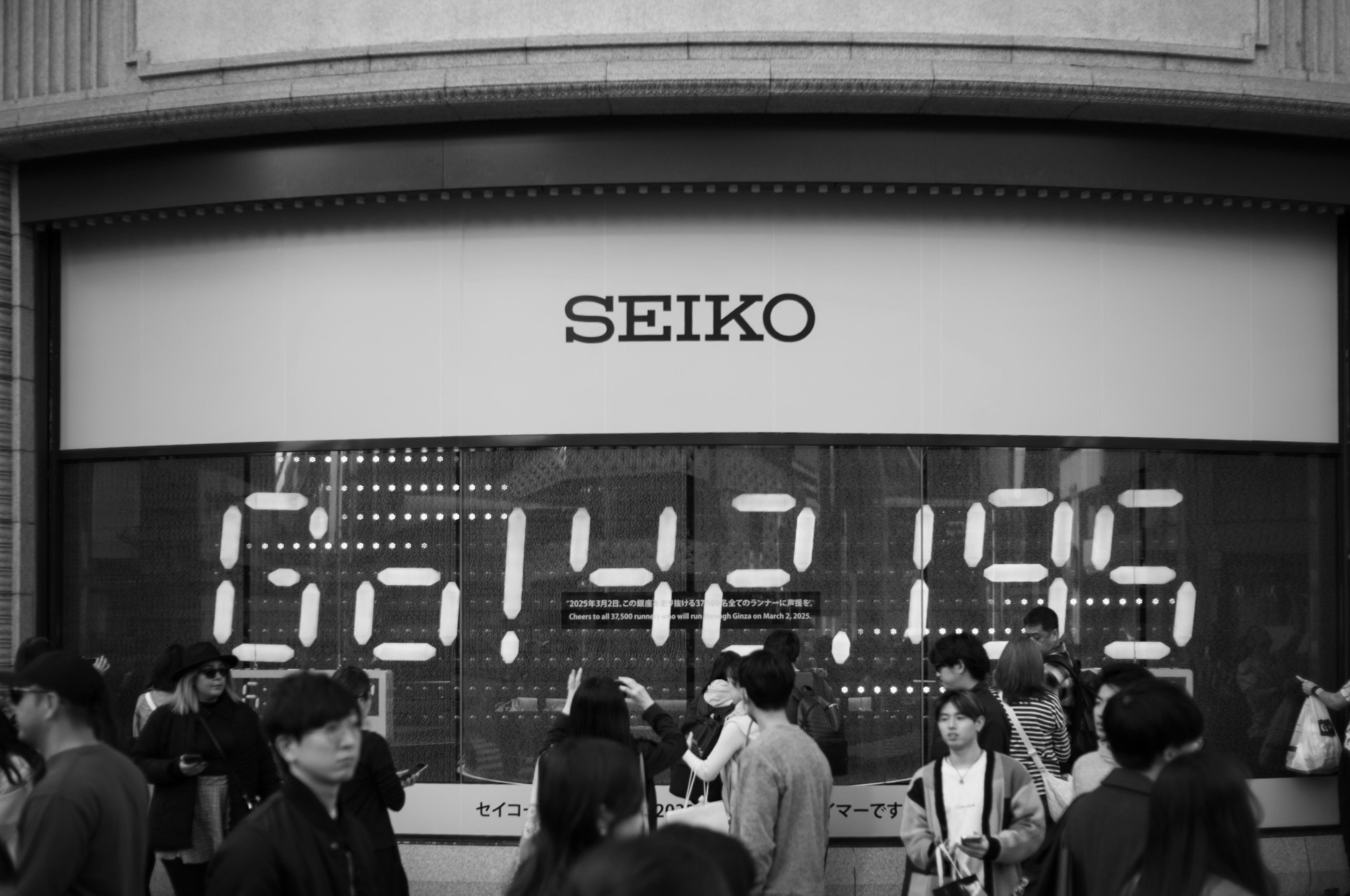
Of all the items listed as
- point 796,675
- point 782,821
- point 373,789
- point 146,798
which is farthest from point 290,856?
point 796,675

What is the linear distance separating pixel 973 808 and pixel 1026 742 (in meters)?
1.41

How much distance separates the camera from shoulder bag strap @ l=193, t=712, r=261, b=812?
7.23 meters

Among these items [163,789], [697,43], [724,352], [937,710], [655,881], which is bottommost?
[163,789]

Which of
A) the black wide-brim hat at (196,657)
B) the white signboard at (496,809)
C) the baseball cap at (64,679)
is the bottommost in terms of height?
the white signboard at (496,809)

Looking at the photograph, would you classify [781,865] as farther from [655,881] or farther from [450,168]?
[450,168]

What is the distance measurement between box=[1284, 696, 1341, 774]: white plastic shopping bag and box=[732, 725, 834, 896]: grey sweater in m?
6.16

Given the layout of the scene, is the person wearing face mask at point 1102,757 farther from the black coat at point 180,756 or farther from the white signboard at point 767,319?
the white signboard at point 767,319

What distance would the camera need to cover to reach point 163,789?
287 inches

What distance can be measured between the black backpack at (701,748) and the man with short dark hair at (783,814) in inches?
69.2

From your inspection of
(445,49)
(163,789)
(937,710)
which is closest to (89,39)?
(445,49)

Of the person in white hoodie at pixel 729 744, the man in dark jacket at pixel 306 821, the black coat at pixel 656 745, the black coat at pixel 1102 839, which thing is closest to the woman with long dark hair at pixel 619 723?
the black coat at pixel 656 745

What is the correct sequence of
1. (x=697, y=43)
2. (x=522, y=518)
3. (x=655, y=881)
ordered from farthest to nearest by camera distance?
1. (x=522, y=518)
2. (x=697, y=43)
3. (x=655, y=881)

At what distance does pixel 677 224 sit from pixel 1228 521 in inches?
188

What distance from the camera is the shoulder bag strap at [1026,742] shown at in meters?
7.21
